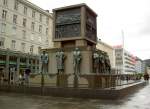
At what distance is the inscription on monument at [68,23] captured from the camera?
2167 centimetres

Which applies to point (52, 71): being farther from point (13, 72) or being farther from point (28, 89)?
point (13, 72)

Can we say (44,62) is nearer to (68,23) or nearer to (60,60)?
(60,60)

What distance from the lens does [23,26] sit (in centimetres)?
5044

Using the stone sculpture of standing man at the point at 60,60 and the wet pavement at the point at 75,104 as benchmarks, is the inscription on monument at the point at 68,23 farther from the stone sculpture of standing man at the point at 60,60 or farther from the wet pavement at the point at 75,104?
the wet pavement at the point at 75,104

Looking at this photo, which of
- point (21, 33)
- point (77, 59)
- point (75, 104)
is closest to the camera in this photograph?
point (75, 104)

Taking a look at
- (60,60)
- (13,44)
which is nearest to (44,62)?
(60,60)

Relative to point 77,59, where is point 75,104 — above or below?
below

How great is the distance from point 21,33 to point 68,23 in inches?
1168

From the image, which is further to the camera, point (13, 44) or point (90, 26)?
point (13, 44)

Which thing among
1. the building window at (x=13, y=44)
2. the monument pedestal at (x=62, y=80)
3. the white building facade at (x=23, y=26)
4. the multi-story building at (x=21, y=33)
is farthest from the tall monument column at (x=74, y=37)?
the building window at (x=13, y=44)

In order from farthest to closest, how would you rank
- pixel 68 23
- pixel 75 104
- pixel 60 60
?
pixel 68 23 → pixel 60 60 → pixel 75 104

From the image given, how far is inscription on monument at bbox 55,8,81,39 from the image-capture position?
21672mm

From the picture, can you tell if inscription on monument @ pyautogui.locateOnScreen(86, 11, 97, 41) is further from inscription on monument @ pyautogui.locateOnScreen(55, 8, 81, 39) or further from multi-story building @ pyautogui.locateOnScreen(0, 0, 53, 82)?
multi-story building @ pyautogui.locateOnScreen(0, 0, 53, 82)

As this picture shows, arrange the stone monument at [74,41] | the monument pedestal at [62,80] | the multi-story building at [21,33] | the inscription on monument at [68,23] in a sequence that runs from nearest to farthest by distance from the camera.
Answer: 1. the monument pedestal at [62,80]
2. the stone monument at [74,41]
3. the inscription on monument at [68,23]
4. the multi-story building at [21,33]
